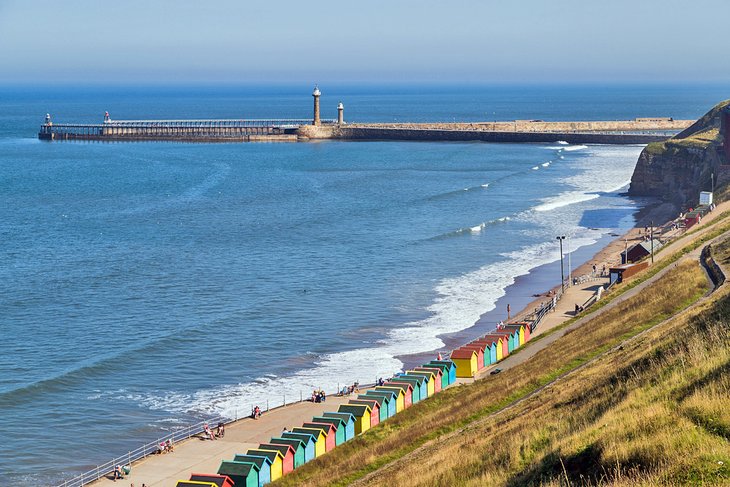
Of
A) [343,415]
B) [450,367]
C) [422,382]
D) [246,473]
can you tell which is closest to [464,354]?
[450,367]

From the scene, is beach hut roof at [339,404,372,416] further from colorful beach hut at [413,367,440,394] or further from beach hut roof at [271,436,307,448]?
colorful beach hut at [413,367,440,394]

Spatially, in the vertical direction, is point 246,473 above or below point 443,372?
above

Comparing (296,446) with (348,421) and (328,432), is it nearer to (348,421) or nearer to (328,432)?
(328,432)

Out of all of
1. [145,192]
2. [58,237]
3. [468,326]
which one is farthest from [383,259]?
[145,192]

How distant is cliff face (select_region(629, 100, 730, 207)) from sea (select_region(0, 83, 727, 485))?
318 cm

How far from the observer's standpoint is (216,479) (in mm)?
24953

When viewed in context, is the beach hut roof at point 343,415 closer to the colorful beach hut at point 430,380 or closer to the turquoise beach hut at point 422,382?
the turquoise beach hut at point 422,382

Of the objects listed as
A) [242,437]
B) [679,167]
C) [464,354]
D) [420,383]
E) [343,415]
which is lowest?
[242,437]

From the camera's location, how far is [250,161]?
132m

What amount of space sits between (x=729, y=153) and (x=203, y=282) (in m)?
41.1

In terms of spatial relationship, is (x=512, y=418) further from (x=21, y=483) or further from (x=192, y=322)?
(x=192, y=322)

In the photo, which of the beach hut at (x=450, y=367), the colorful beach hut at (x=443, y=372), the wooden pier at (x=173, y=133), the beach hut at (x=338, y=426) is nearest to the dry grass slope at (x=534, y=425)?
the beach hut at (x=338, y=426)

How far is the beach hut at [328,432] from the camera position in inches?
1128

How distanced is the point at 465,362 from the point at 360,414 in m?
6.86
